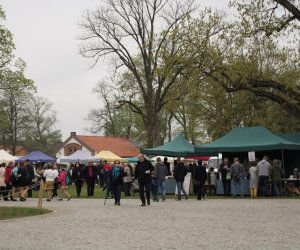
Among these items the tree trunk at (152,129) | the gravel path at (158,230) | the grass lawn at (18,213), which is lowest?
the gravel path at (158,230)

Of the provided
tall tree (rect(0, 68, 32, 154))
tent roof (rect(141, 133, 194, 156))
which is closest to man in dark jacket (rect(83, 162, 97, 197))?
tent roof (rect(141, 133, 194, 156))

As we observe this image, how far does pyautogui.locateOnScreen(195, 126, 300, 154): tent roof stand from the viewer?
26.1 m

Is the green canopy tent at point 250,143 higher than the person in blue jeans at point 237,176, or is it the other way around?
the green canopy tent at point 250,143

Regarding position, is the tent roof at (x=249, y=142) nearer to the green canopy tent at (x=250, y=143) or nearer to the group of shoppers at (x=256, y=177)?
the green canopy tent at (x=250, y=143)

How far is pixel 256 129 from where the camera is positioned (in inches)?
1109

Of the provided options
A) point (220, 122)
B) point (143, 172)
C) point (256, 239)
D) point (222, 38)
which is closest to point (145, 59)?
point (220, 122)

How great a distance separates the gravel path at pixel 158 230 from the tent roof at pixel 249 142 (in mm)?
9320

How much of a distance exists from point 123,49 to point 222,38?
1928 centimetres

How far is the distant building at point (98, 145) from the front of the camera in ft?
283

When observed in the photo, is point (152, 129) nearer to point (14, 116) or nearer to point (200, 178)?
point (200, 178)

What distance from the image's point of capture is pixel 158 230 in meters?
12.0

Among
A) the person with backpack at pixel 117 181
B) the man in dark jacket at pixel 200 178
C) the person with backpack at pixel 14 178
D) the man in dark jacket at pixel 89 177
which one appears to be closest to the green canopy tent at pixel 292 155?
the man in dark jacket at pixel 200 178

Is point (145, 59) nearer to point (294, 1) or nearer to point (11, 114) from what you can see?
point (294, 1)

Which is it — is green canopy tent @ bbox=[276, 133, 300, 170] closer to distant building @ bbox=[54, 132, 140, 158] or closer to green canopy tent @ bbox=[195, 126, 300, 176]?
green canopy tent @ bbox=[195, 126, 300, 176]
